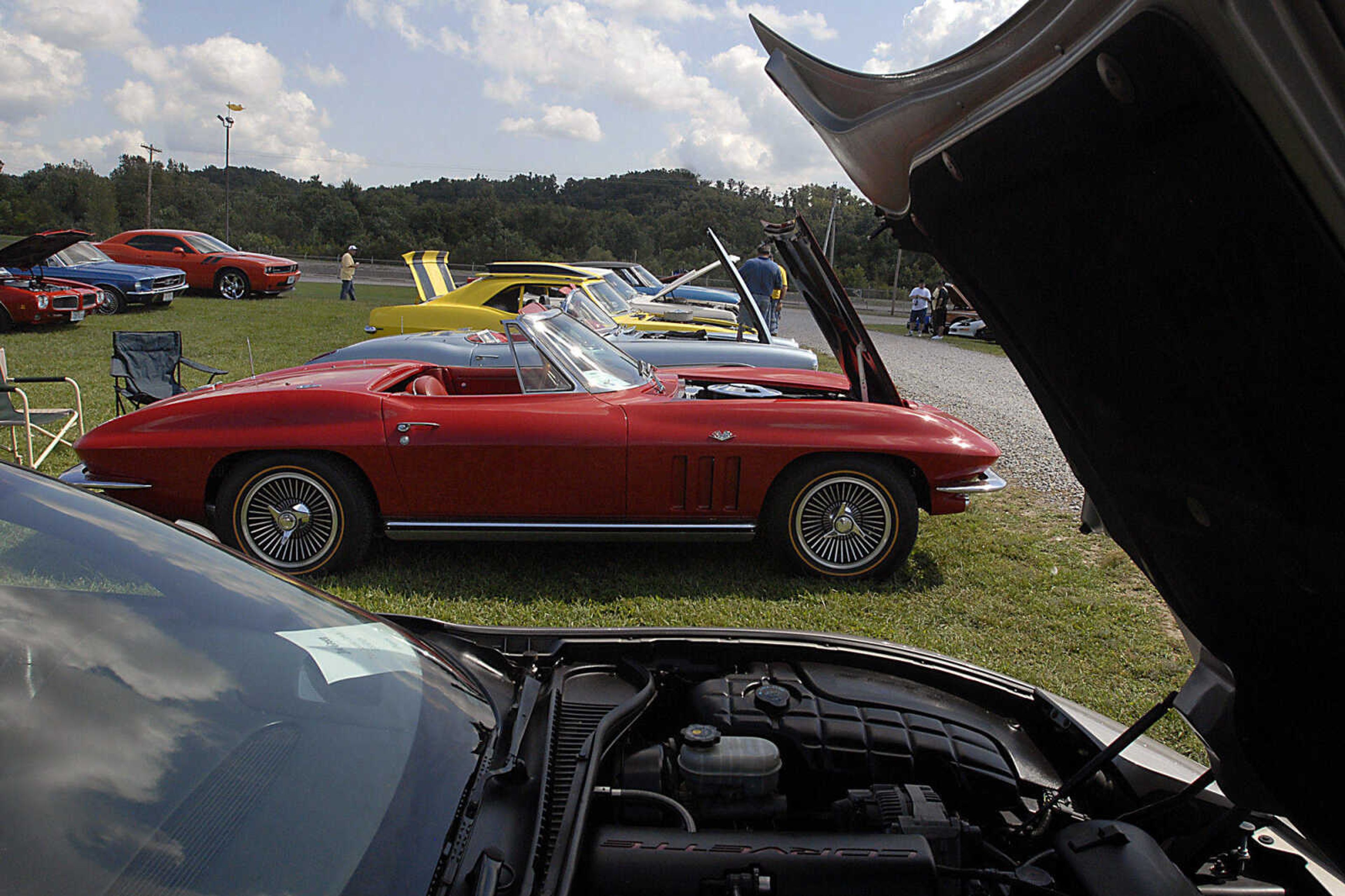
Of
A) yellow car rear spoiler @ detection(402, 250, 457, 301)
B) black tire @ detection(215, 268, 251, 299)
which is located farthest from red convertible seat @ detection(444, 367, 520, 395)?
black tire @ detection(215, 268, 251, 299)

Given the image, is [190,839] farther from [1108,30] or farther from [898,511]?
Answer: [898,511]

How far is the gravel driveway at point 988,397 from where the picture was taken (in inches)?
297

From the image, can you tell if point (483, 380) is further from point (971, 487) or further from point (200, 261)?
point (200, 261)

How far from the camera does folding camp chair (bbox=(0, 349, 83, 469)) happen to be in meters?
5.86

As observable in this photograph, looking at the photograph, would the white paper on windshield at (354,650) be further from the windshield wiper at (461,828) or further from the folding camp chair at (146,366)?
the folding camp chair at (146,366)

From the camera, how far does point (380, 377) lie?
504 cm

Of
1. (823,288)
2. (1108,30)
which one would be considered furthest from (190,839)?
(823,288)

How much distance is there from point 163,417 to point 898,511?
385 cm

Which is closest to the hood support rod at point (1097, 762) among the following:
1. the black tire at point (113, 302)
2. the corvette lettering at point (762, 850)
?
the corvette lettering at point (762, 850)

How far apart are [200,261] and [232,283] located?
0.81m

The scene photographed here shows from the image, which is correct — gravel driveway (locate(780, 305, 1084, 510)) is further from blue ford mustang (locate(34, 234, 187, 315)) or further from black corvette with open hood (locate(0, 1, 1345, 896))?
blue ford mustang (locate(34, 234, 187, 315))

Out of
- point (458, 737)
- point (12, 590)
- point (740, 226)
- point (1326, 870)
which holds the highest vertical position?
point (740, 226)

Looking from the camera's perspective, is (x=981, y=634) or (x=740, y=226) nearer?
(x=981, y=634)

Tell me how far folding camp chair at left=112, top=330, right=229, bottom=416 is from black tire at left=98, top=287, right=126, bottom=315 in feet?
35.6
